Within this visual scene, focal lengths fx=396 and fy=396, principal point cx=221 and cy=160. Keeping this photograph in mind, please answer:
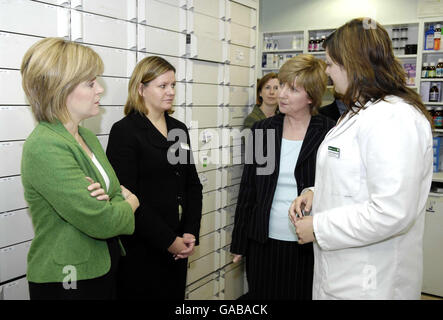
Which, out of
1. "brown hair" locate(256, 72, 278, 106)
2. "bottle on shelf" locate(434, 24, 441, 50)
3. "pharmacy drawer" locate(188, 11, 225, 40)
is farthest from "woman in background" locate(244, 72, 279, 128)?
"bottle on shelf" locate(434, 24, 441, 50)

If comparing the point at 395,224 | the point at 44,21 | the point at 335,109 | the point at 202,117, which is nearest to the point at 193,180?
the point at 202,117

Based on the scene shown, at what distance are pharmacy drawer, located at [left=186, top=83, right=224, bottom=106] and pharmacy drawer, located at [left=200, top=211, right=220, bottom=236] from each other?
2.47ft

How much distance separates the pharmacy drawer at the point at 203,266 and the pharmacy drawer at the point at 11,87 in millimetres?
1489

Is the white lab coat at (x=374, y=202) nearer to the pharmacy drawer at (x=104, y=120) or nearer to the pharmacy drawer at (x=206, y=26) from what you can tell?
the pharmacy drawer at (x=104, y=120)

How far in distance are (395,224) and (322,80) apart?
3.73ft

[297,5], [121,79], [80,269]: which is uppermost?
[297,5]

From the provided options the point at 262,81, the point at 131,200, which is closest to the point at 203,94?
the point at 262,81

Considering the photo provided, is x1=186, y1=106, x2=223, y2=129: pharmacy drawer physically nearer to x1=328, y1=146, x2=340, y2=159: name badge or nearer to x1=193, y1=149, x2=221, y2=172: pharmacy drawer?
x1=193, y1=149, x2=221, y2=172: pharmacy drawer

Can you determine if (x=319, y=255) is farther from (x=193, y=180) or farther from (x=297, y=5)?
(x=297, y=5)

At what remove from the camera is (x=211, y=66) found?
261 cm

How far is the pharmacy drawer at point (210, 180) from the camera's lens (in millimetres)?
2612

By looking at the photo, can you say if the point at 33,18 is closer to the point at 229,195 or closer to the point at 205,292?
the point at 229,195

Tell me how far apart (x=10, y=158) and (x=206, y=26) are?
4.77ft

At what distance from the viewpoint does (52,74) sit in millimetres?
1218
